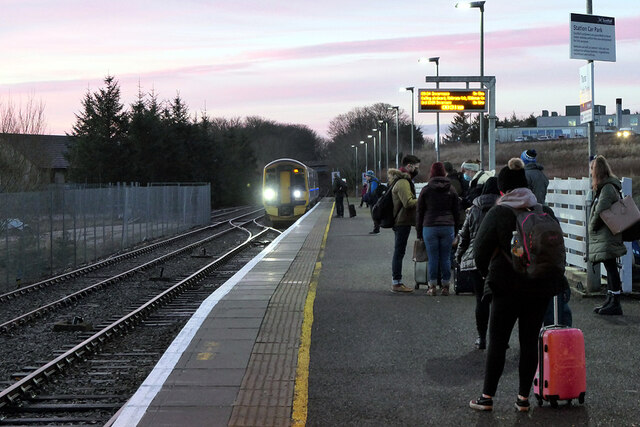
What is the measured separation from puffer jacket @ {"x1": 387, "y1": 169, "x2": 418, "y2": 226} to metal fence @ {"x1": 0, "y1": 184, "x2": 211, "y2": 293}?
29.3ft

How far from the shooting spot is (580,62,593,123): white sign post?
10586 millimetres

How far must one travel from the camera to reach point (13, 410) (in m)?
7.27

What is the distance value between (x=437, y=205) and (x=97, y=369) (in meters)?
4.50

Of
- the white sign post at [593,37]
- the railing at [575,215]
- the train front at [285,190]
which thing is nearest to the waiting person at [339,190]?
the train front at [285,190]

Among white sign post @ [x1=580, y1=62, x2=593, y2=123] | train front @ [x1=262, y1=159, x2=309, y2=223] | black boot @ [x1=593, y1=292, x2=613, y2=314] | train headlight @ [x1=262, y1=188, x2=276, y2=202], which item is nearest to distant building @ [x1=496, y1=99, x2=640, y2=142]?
train front @ [x1=262, y1=159, x2=309, y2=223]

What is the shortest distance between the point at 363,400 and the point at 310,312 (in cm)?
357

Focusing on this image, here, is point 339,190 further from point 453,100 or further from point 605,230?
point 605,230

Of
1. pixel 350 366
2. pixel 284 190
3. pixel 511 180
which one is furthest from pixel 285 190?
pixel 511 180

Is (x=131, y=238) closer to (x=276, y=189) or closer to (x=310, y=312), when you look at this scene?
(x=276, y=189)

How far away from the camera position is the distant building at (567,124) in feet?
490

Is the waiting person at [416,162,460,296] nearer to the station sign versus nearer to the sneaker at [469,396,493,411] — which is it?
the sneaker at [469,396,493,411]

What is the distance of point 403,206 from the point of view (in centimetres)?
1121

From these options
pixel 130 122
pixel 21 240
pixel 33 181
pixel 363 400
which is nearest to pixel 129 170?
pixel 130 122

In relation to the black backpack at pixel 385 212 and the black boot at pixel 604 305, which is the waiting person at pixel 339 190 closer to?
the black backpack at pixel 385 212
